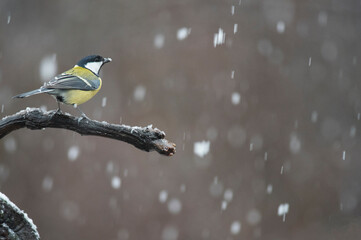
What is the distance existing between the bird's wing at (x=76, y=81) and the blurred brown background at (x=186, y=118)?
5.90 ft

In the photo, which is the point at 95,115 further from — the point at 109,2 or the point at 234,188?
the point at 234,188

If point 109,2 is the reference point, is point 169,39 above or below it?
below

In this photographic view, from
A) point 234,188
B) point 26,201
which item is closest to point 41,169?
point 26,201

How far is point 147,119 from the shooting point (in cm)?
292

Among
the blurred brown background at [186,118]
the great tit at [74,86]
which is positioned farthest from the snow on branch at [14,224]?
the blurred brown background at [186,118]

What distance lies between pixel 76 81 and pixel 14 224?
18.5 inches

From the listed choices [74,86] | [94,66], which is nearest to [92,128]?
[74,86]

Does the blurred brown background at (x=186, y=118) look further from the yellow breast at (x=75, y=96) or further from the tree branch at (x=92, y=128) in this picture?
the tree branch at (x=92, y=128)

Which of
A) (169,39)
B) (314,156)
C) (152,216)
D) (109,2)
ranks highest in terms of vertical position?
(109,2)

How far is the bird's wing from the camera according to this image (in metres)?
1.03

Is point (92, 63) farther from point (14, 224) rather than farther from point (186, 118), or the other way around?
point (186, 118)

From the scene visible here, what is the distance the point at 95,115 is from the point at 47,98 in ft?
1.20

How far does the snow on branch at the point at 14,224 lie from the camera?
0.67m

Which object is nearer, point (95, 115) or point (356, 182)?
point (95, 115)
